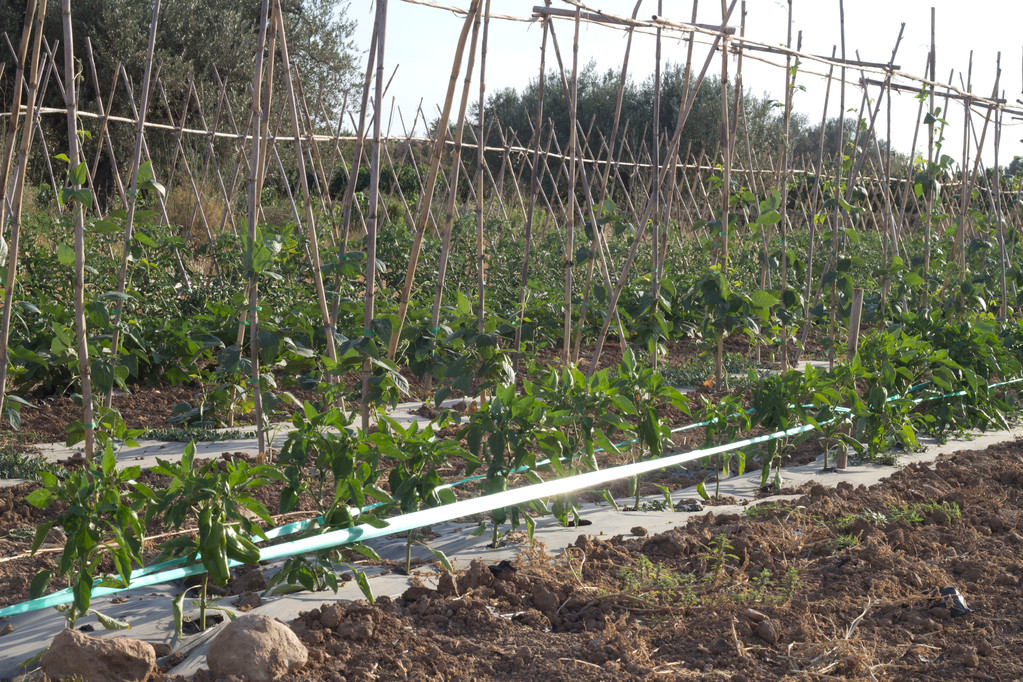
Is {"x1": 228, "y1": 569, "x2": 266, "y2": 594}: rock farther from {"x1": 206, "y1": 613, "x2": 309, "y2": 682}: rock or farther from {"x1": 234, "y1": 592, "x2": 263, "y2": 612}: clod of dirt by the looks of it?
{"x1": 206, "y1": 613, "x2": 309, "y2": 682}: rock

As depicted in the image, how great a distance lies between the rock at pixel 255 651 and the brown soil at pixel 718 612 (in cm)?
4

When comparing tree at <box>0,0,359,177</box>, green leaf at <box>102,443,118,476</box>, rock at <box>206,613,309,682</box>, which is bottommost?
rock at <box>206,613,309,682</box>

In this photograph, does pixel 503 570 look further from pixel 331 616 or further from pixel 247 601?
pixel 247 601

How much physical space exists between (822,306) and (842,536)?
296 cm

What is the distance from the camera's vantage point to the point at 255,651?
162 centimetres

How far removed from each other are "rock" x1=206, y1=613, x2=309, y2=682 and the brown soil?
4 centimetres

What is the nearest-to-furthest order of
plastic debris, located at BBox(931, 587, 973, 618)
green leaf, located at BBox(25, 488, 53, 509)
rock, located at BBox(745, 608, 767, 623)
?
green leaf, located at BBox(25, 488, 53, 509) → rock, located at BBox(745, 608, 767, 623) → plastic debris, located at BBox(931, 587, 973, 618)

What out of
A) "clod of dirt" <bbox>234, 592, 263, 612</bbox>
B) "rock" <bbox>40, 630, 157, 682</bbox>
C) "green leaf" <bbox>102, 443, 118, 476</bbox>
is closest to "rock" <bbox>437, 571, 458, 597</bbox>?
"clod of dirt" <bbox>234, 592, 263, 612</bbox>

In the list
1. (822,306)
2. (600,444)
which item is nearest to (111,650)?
(600,444)

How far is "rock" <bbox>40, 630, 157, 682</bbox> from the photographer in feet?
5.25

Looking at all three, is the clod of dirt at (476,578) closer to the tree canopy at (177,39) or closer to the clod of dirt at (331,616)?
the clod of dirt at (331,616)

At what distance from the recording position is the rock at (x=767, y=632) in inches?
74.9

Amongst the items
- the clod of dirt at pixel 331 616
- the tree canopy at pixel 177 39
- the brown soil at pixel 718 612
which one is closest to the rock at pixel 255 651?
the brown soil at pixel 718 612

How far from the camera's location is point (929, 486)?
320 centimetres
